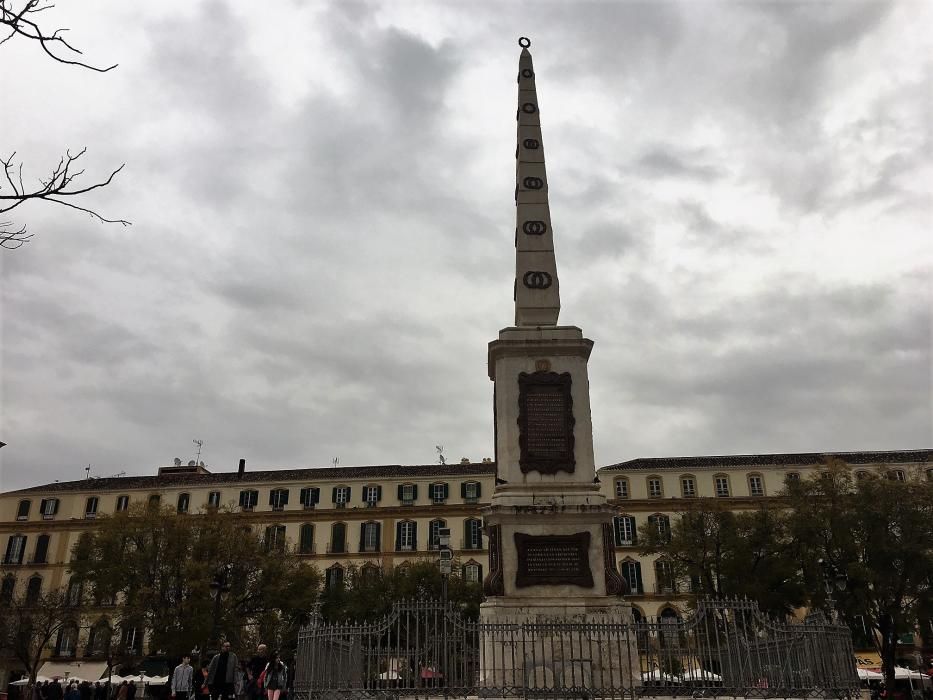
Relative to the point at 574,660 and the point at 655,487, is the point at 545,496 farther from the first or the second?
the point at 655,487

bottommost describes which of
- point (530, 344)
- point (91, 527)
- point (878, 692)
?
point (878, 692)

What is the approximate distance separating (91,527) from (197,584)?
81.5ft

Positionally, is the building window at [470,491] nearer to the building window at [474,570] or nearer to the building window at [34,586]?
the building window at [474,570]

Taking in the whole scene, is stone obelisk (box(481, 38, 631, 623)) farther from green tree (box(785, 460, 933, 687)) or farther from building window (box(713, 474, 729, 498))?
building window (box(713, 474, 729, 498))

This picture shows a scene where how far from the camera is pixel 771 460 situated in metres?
53.6

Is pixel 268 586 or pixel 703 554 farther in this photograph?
pixel 268 586

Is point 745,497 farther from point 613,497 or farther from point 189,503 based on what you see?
point 189,503

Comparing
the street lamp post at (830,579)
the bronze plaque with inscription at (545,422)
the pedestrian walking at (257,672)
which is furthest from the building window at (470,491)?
the bronze plaque with inscription at (545,422)

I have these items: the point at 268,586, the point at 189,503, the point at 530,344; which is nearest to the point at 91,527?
the point at 189,503

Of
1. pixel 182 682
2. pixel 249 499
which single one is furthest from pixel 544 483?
pixel 249 499

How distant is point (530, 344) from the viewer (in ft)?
51.4

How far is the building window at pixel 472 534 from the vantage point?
173 ft

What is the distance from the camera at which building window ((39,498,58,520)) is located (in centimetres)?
5616

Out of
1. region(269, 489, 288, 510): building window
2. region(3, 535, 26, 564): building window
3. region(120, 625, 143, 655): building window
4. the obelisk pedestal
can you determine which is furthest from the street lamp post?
region(3, 535, 26, 564): building window
